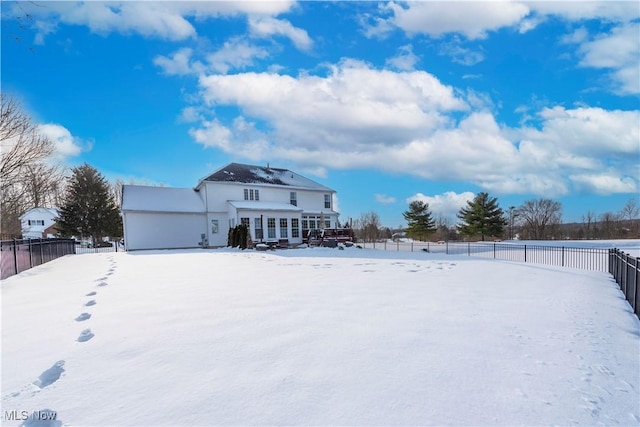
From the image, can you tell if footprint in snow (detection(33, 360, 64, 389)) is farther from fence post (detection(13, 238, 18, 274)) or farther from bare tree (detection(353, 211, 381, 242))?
bare tree (detection(353, 211, 381, 242))

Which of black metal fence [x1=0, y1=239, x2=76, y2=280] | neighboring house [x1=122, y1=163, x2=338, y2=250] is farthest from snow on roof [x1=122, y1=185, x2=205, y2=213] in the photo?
black metal fence [x1=0, y1=239, x2=76, y2=280]

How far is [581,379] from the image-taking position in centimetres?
326

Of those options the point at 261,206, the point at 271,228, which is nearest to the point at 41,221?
the point at 261,206

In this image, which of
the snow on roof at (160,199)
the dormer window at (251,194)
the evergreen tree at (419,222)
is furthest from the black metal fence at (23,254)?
the evergreen tree at (419,222)

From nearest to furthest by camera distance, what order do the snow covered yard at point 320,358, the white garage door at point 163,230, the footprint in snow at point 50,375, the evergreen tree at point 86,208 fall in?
the snow covered yard at point 320,358
the footprint in snow at point 50,375
the white garage door at point 163,230
the evergreen tree at point 86,208

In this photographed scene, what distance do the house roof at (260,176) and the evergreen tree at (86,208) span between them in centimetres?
1329

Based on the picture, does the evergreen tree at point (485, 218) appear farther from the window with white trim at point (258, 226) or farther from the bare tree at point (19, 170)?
the bare tree at point (19, 170)

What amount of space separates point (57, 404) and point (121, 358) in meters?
0.88

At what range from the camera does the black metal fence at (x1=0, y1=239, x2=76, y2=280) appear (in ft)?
33.2

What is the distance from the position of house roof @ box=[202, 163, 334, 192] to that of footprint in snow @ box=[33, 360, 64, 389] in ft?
82.3

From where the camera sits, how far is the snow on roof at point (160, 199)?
2456 cm

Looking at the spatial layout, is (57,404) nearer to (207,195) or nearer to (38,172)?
(207,195)

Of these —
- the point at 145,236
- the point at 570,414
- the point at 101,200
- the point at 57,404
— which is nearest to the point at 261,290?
the point at 57,404

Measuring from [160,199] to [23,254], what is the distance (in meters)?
15.2
